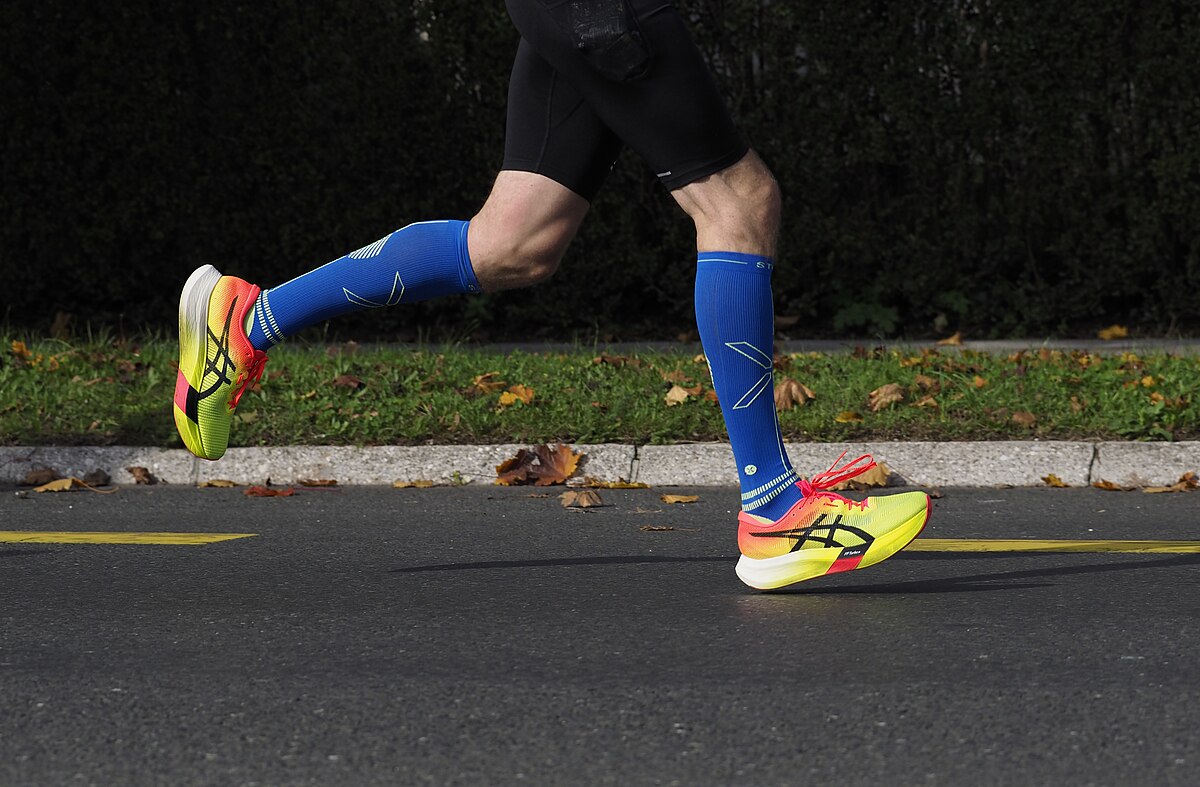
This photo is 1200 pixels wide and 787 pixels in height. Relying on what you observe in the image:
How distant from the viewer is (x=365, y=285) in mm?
3709

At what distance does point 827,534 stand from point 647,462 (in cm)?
213

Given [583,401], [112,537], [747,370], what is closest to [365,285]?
[747,370]

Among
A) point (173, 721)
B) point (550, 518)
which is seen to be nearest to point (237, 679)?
point (173, 721)

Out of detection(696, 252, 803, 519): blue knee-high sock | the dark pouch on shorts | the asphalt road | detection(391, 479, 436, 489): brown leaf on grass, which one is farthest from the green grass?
the dark pouch on shorts

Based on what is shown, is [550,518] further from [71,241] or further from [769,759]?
[71,241]

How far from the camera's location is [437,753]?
249 centimetres

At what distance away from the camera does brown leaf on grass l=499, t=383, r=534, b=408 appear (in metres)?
6.17

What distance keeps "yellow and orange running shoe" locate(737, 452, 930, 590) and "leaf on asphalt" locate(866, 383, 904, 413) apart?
2.52m

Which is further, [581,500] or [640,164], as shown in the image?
[640,164]

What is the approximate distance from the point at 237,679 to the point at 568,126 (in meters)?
1.33

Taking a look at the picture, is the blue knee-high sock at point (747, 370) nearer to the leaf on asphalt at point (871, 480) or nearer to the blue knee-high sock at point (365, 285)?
the blue knee-high sock at point (365, 285)

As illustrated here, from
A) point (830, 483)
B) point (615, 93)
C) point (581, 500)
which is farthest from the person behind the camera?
point (581, 500)

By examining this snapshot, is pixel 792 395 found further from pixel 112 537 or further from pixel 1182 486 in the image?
pixel 112 537

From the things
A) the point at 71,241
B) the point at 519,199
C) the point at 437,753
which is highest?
the point at 519,199
